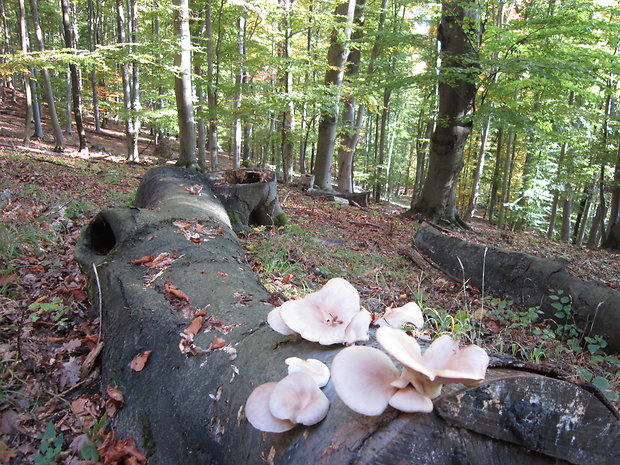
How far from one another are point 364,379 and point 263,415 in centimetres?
33

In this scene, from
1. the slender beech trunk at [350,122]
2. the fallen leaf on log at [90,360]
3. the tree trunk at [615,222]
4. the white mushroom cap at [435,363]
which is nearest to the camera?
the white mushroom cap at [435,363]

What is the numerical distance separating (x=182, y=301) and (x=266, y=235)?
3.60m

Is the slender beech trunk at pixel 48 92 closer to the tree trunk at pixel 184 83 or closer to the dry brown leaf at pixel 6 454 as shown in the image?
the tree trunk at pixel 184 83

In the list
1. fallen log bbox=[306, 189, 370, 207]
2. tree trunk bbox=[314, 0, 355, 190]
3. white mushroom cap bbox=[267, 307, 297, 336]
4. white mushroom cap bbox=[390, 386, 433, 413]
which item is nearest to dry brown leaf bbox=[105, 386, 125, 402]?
white mushroom cap bbox=[267, 307, 297, 336]

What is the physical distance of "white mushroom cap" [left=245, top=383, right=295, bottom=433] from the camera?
104 centimetres

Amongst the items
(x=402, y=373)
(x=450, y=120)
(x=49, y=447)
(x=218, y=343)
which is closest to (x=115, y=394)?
(x=49, y=447)

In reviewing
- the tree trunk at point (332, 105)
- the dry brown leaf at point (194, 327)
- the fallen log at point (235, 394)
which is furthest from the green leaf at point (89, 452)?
Result: the tree trunk at point (332, 105)

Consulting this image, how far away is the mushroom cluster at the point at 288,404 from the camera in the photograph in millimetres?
1007

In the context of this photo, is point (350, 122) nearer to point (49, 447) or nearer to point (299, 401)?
point (49, 447)

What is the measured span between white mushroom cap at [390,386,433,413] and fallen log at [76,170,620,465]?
85mm

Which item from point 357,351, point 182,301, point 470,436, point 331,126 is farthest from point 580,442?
point 331,126

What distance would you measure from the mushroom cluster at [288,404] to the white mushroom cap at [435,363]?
248mm

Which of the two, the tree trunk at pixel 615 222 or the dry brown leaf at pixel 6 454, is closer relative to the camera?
the dry brown leaf at pixel 6 454

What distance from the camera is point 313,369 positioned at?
1140mm
